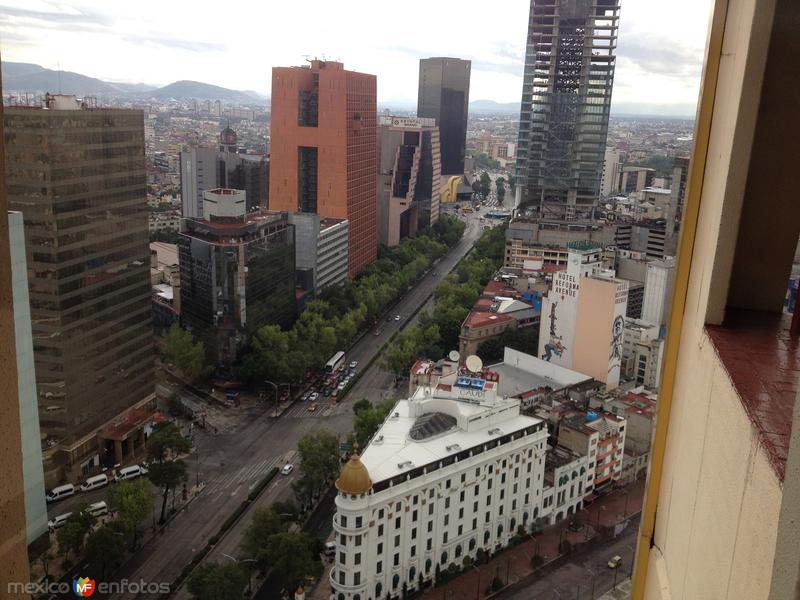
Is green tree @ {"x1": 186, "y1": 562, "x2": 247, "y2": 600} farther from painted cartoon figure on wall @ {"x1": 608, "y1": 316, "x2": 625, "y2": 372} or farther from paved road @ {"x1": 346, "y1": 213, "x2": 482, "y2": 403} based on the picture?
painted cartoon figure on wall @ {"x1": 608, "y1": 316, "x2": 625, "y2": 372}

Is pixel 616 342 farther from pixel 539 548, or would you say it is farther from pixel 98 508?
pixel 98 508

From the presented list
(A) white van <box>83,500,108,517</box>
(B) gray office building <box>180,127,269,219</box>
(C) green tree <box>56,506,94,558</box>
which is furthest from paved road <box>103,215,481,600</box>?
(B) gray office building <box>180,127,269,219</box>

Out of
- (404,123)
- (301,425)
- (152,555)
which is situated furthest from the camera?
(404,123)

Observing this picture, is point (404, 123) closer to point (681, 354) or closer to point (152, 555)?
point (152, 555)

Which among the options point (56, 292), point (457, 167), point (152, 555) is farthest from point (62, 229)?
point (457, 167)

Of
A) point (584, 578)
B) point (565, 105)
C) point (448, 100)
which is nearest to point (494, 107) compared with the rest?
point (448, 100)

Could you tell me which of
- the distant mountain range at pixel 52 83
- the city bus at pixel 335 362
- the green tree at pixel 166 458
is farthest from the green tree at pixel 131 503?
the city bus at pixel 335 362
